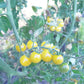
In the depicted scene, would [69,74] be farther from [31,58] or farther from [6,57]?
[6,57]

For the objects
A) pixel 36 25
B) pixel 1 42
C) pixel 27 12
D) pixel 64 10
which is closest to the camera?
pixel 36 25

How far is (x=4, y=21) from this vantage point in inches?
26.6

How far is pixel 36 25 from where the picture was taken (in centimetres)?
80

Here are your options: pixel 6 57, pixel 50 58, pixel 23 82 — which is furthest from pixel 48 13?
pixel 6 57

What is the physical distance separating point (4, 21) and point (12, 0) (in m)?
0.16

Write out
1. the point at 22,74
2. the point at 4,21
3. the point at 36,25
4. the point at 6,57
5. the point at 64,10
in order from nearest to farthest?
the point at 4,21
the point at 36,25
the point at 22,74
the point at 64,10
the point at 6,57

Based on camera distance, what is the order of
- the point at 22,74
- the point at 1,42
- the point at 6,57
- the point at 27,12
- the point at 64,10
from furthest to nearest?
the point at 27,12, the point at 1,42, the point at 6,57, the point at 64,10, the point at 22,74

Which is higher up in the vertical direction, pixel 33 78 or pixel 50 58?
pixel 50 58

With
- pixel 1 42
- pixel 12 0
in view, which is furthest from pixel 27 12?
pixel 12 0

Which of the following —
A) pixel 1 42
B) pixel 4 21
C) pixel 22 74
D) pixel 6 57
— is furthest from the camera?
pixel 1 42

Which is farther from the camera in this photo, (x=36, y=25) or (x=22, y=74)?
(x=22, y=74)

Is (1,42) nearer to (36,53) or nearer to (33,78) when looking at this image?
(33,78)

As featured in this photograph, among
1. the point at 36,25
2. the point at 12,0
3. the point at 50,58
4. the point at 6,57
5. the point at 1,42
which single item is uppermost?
the point at 12,0

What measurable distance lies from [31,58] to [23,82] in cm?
31
